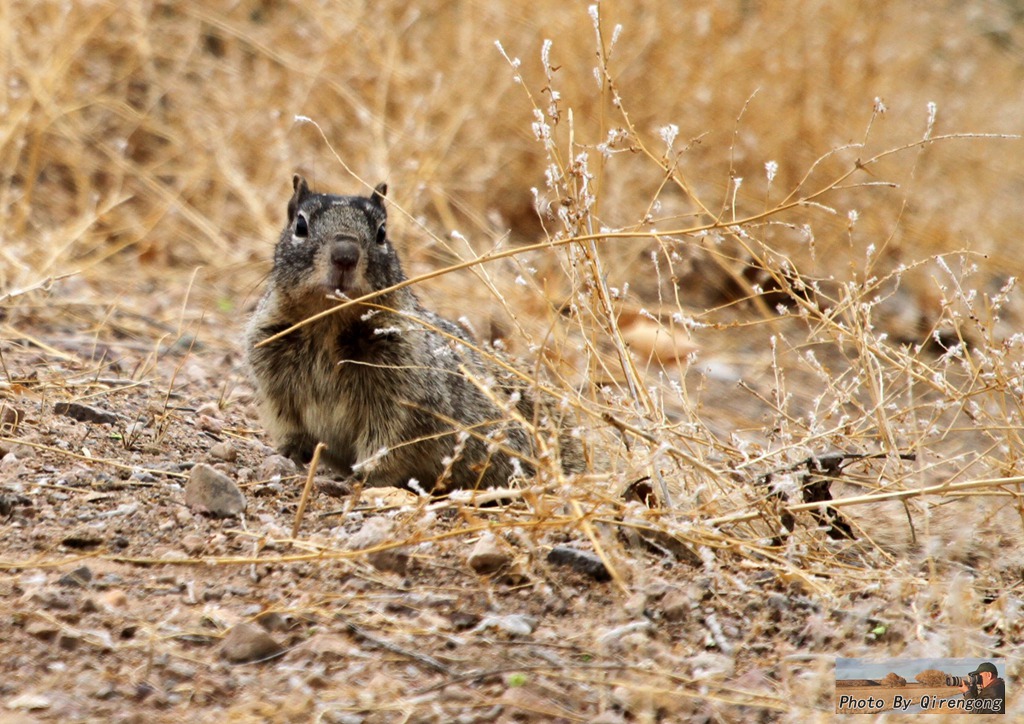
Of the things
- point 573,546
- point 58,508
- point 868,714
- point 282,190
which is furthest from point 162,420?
point 282,190

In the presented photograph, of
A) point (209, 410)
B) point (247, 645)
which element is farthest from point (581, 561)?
point (209, 410)

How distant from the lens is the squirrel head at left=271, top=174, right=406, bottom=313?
15.2 feet

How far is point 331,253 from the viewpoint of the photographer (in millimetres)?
4613

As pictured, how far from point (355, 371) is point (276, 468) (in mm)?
545

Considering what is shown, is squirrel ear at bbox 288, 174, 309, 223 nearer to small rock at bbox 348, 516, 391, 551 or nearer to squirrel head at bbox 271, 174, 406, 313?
squirrel head at bbox 271, 174, 406, 313

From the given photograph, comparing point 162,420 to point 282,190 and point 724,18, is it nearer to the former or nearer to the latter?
point 282,190

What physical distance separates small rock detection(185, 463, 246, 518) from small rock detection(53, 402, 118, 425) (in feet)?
3.09

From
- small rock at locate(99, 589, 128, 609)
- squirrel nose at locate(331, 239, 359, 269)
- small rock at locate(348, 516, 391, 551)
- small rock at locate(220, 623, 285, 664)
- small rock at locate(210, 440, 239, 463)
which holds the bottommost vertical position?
small rock at locate(220, 623, 285, 664)

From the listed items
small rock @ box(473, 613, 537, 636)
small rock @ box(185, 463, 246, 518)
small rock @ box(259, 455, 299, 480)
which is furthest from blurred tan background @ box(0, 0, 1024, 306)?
small rock @ box(473, 613, 537, 636)

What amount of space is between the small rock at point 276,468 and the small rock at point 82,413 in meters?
0.66

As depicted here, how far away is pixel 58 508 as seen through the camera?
382cm

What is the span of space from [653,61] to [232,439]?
4.87 m

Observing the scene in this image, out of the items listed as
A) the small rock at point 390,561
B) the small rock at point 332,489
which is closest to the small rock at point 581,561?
the small rock at point 390,561

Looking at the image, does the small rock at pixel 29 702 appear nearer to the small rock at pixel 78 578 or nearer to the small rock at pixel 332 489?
the small rock at pixel 78 578
